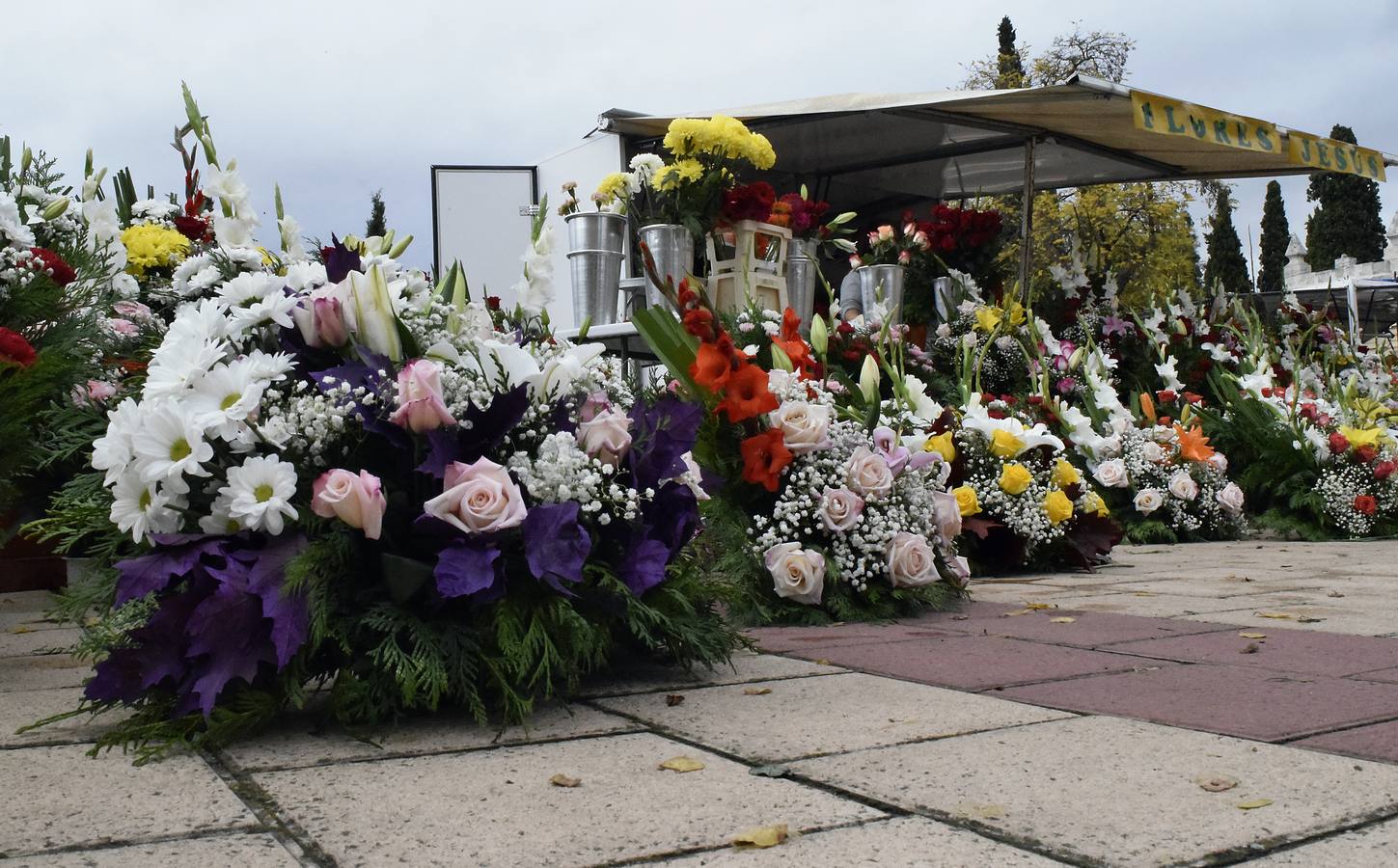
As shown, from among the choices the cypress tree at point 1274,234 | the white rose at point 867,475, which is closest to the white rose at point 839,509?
the white rose at point 867,475

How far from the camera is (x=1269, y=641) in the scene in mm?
2832

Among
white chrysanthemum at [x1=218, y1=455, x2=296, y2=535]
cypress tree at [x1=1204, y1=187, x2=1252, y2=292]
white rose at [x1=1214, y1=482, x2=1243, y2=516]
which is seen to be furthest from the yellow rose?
cypress tree at [x1=1204, y1=187, x2=1252, y2=292]

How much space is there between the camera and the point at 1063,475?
464 centimetres

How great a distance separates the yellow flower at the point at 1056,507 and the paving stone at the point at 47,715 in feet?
11.1

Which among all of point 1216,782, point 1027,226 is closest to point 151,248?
point 1216,782

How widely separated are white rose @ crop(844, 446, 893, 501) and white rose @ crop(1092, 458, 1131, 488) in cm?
295

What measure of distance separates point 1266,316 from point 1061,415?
17.7ft

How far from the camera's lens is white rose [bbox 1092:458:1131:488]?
591 cm

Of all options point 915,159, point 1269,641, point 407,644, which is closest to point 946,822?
point 407,644

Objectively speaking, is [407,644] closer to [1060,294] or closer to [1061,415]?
[1061,415]

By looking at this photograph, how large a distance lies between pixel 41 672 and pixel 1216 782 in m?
2.55

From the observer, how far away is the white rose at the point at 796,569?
3.22m

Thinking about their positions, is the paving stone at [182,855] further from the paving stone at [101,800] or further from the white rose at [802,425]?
the white rose at [802,425]

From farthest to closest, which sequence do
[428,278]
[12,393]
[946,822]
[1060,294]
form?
[1060,294], [12,393], [428,278], [946,822]
